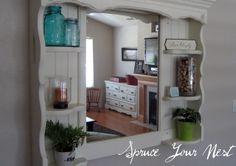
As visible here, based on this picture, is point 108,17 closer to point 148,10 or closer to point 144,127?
point 148,10

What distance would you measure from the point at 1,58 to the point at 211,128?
1475mm

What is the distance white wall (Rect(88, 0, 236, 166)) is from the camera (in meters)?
1.93

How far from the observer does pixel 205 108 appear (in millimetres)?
1933

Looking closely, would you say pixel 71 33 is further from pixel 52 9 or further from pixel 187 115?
pixel 187 115

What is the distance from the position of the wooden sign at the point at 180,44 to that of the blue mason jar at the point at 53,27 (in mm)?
675

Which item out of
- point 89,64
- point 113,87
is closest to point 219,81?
point 113,87

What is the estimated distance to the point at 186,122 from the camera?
1.64 m

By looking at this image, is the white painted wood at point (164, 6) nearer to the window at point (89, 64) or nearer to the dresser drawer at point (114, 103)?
the window at point (89, 64)

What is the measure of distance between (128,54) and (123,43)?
0.23ft

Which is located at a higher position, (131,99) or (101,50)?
(101,50)

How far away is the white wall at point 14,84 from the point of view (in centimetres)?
121

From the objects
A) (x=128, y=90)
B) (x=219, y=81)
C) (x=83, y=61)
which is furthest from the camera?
(x=219, y=81)

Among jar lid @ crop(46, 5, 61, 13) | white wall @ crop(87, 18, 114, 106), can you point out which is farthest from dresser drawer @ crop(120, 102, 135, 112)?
jar lid @ crop(46, 5, 61, 13)

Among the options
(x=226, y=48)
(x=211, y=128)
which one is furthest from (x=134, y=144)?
(x=226, y=48)
